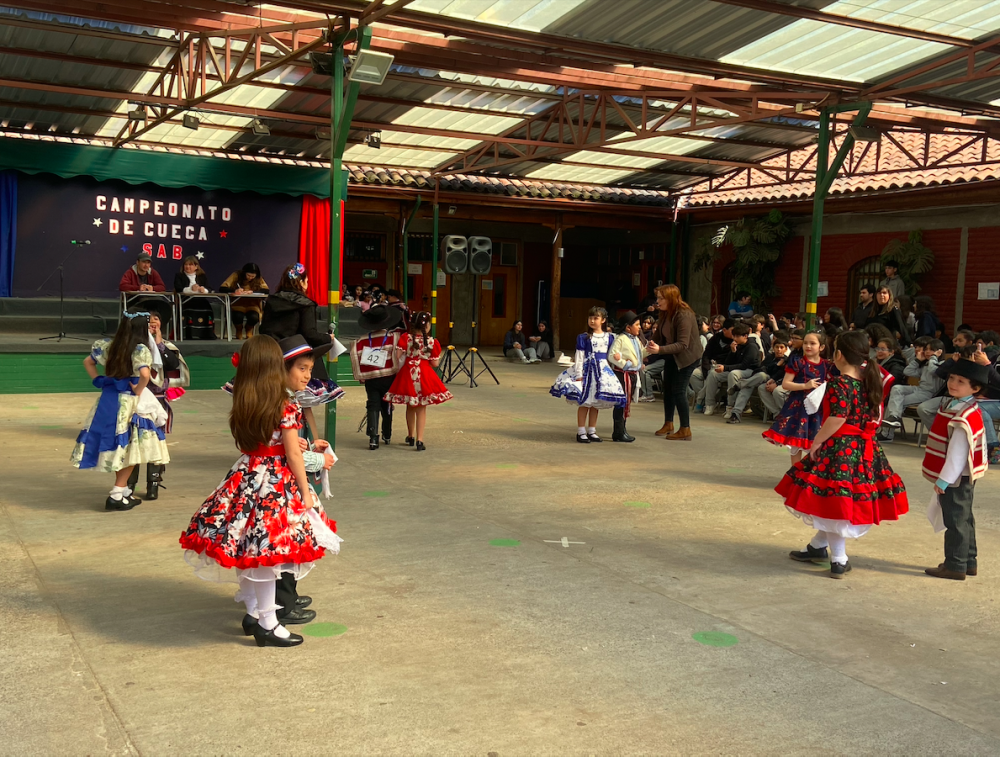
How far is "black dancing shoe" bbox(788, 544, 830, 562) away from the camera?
17.6 ft

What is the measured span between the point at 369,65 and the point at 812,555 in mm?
5086

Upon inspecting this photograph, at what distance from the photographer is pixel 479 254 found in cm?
1639

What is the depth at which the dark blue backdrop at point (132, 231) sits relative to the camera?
1689cm

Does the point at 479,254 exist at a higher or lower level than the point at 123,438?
higher

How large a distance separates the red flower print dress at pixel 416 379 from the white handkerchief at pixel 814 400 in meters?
3.16

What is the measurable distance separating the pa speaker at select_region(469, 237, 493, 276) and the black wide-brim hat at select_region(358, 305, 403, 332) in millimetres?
7661

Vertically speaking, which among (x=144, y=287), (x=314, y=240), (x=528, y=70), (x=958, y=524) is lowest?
(x=958, y=524)

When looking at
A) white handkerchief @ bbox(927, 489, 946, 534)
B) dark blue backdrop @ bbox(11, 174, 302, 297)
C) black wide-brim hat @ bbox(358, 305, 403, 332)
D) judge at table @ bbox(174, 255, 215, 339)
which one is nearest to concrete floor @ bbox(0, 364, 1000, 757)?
white handkerchief @ bbox(927, 489, 946, 534)

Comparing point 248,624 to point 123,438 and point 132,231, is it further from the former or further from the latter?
point 132,231

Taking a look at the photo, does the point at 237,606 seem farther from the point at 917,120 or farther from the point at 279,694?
the point at 917,120

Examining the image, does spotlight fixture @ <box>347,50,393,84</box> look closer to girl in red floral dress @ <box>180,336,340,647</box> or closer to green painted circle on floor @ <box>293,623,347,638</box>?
girl in red floral dress @ <box>180,336,340,647</box>

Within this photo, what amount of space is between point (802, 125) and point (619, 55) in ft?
25.5

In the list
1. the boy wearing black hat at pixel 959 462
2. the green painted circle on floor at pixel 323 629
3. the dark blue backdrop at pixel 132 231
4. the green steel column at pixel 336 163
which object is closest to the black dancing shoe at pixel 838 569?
the boy wearing black hat at pixel 959 462

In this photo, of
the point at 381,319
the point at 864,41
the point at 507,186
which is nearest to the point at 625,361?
the point at 381,319
